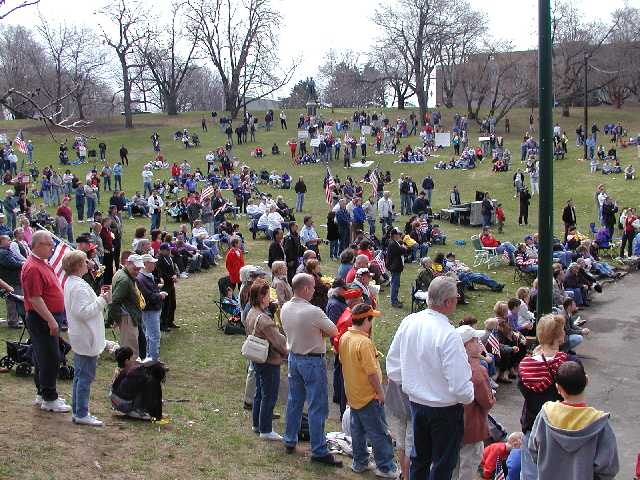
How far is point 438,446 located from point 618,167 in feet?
115

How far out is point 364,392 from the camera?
691 centimetres

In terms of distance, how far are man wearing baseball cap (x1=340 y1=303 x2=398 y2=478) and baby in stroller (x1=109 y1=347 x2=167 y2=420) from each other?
217cm

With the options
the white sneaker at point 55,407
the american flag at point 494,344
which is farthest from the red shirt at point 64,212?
the white sneaker at point 55,407

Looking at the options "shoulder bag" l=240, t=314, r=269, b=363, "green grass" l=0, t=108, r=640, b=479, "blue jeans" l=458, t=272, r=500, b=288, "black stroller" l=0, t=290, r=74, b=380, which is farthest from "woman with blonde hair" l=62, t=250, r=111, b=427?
"blue jeans" l=458, t=272, r=500, b=288

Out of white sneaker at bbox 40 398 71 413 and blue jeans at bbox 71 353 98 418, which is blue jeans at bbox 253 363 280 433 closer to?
blue jeans at bbox 71 353 98 418

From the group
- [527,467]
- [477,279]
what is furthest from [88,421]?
[477,279]

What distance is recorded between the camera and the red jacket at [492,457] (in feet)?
25.0

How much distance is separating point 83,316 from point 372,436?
2.89 m

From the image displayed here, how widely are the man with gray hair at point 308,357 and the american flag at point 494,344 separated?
4.14m

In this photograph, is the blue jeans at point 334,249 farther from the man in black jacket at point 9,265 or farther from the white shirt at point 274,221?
the man in black jacket at point 9,265

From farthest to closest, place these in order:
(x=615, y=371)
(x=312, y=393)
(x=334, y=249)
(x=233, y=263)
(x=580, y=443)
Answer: (x=334, y=249) → (x=233, y=263) → (x=615, y=371) → (x=312, y=393) → (x=580, y=443)

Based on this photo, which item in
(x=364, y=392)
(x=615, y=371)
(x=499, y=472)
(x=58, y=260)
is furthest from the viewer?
(x=615, y=371)

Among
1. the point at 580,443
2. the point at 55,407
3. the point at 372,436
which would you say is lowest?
Result: the point at 372,436

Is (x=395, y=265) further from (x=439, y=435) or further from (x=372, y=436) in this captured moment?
(x=439, y=435)
